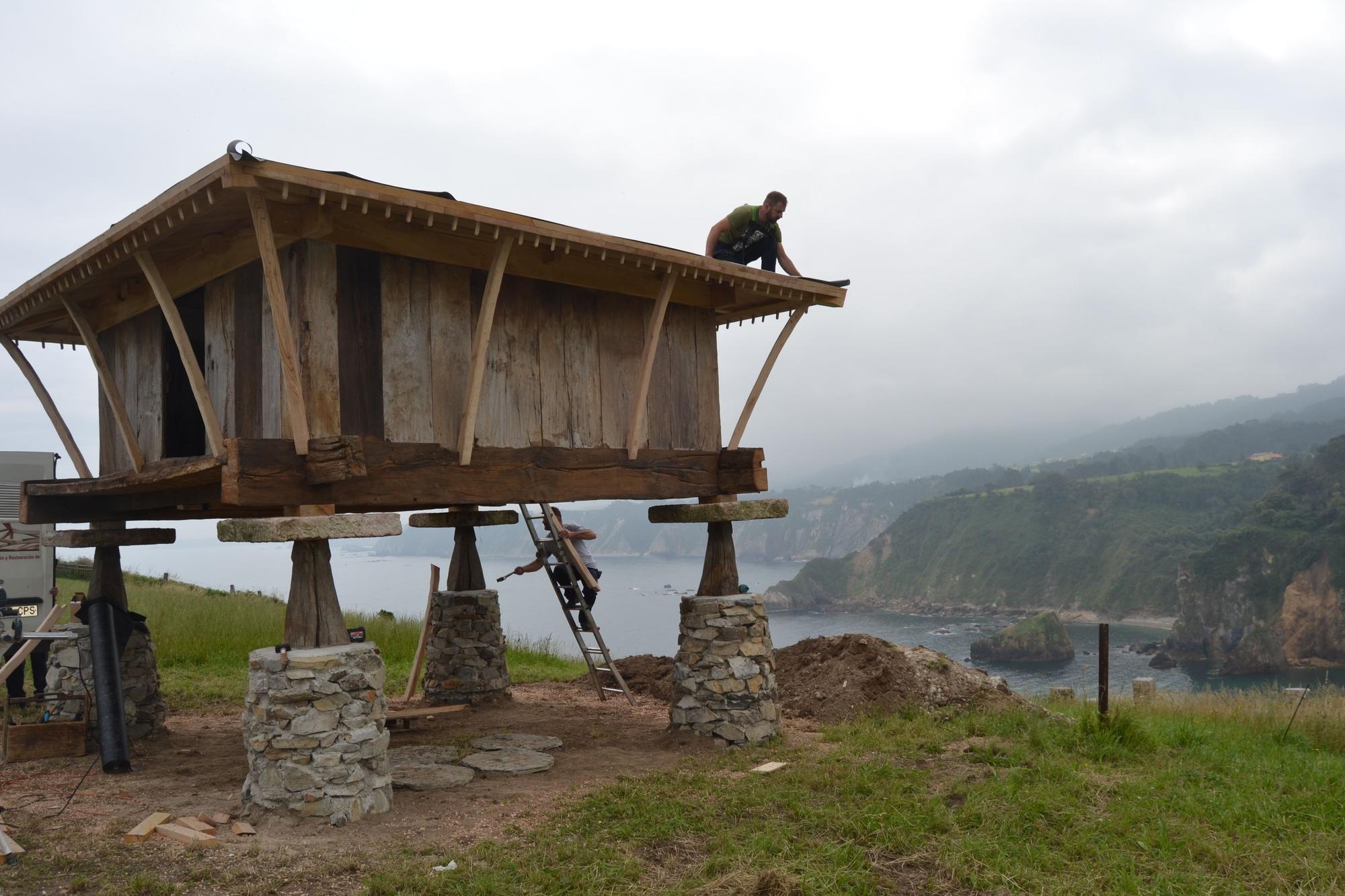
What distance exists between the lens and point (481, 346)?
7266 mm

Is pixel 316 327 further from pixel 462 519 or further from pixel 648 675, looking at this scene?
pixel 648 675

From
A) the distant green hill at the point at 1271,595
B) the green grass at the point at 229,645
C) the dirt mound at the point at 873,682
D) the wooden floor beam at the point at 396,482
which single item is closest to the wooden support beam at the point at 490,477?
the wooden floor beam at the point at 396,482

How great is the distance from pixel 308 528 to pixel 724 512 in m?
4.19

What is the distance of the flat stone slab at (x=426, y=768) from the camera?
313 inches

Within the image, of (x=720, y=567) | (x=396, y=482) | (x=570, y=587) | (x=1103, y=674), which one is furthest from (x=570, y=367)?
(x=1103, y=674)

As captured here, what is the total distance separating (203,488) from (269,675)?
209cm

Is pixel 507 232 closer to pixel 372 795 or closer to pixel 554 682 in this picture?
pixel 372 795

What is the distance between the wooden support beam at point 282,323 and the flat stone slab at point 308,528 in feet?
1.72

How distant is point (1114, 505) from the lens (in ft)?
334

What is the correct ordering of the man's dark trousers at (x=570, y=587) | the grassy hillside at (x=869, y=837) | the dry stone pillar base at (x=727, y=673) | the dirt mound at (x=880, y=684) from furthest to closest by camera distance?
the man's dark trousers at (x=570, y=587) → the dirt mound at (x=880, y=684) → the dry stone pillar base at (x=727, y=673) → the grassy hillside at (x=869, y=837)

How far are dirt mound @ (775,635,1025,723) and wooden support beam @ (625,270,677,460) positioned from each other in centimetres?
423

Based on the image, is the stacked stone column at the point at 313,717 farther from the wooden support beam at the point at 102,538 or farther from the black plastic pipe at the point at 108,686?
the wooden support beam at the point at 102,538

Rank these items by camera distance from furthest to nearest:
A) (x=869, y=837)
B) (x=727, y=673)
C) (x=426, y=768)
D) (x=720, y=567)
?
(x=720, y=567)
(x=727, y=673)
(x=426, y=768)
(x=869, y=837)

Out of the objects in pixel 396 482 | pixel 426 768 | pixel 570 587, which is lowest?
pixel 426 768
